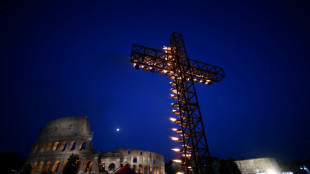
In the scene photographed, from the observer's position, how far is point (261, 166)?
98.0ft

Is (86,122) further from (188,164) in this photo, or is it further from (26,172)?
(188,164)

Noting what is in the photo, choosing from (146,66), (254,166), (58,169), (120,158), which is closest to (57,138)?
(58,169)

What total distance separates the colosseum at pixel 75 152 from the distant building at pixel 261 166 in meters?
21.8

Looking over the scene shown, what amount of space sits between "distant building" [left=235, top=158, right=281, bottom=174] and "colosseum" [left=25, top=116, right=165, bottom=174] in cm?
2176

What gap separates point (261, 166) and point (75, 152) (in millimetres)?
38224

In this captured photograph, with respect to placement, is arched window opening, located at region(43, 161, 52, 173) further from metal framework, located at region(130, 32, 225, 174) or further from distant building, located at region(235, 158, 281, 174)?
distant building, located at region(235, 158, 281, 174)

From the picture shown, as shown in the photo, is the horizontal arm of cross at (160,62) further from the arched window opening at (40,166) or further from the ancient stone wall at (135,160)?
the arched window opening at (40,166)

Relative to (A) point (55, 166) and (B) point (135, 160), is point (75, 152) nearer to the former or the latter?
(A) point (55, 166)

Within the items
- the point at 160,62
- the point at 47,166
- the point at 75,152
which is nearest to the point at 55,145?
the point at 47,166

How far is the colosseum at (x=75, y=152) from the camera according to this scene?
25.2 metres

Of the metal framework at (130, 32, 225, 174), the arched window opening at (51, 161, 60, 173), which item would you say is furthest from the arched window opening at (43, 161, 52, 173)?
the metal framework at (130, 32, 225, 174)

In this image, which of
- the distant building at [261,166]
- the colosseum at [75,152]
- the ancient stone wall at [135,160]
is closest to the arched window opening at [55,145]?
the colosseum at [75,152]

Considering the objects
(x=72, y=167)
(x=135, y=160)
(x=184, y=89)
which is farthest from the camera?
(x=135, y=160)

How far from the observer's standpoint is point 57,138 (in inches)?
1125
